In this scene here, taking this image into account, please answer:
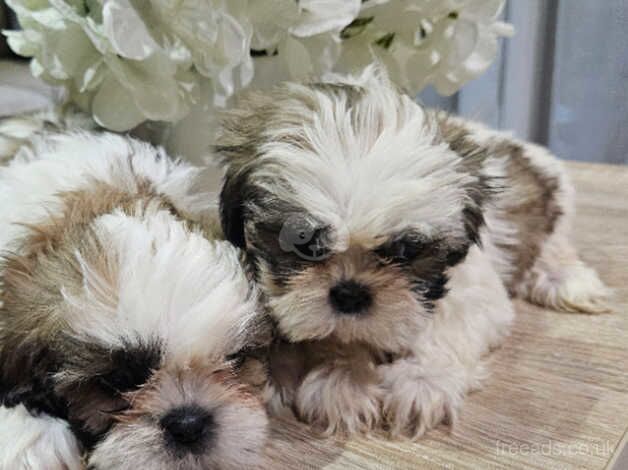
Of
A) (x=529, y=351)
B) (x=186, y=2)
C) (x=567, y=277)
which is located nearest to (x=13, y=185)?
(x=186, y=2)

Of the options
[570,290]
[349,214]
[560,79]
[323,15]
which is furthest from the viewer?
[560,79]

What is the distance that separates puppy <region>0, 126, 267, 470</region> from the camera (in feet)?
2.77

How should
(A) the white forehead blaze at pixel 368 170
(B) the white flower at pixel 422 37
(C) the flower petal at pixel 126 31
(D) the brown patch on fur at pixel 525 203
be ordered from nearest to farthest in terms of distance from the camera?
(A) the white forehead blaze at pixel 368 170 → (C) the flower petal at pixel 126 31 → (B) the white flower at pixel 422 37 → (D) the brown patch on fur at pixel 525 203

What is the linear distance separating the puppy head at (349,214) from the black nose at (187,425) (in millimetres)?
173

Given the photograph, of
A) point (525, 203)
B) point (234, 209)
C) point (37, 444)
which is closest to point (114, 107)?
point (234, 209)

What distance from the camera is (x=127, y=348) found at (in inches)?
33.2

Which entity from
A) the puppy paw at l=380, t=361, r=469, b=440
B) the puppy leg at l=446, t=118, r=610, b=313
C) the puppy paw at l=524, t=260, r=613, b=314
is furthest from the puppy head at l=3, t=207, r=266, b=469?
the puppy paw at l=524, t=260, r=613, b=314

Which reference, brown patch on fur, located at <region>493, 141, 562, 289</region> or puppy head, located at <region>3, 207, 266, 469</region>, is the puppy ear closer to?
puppy head, located at <region>3, 207, 266, 469</region>

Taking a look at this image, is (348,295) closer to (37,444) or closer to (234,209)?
(234,209)

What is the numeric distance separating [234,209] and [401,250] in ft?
0.76

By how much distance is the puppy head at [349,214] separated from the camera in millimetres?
982

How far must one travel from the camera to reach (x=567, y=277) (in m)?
1.48

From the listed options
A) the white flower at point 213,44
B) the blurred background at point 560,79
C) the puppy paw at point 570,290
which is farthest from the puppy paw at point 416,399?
the blurred background at point 560,79

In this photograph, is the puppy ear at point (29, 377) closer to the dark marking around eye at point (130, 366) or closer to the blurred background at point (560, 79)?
the dark marking around eye at point (130, 366)
